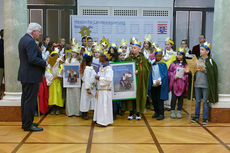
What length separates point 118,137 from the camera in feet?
13.6

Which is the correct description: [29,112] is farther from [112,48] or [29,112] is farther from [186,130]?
[186,130]

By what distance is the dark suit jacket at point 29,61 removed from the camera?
414cm

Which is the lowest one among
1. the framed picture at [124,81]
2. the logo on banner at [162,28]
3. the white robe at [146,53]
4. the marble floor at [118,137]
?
the marble floor at [118,137]

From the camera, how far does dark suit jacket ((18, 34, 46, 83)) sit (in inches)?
163

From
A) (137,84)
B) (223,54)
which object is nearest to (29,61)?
(137,84)

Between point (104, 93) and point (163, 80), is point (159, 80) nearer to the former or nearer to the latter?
point (163, 80)

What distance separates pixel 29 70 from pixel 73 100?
148 cm

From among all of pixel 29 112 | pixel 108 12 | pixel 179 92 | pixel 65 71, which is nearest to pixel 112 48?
pixel 65 71

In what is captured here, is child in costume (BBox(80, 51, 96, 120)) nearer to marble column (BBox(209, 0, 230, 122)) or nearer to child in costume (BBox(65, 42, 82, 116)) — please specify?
child in costume (BBox(65, 42, 82, 116))

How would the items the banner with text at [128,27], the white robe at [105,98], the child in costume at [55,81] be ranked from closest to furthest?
the white robe at [105,98]
the child in costume at [55,81]
the banner with text at [128,27]

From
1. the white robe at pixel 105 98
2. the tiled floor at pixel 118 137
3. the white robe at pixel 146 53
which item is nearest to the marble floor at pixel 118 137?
the tiled floor at pixel 118 137

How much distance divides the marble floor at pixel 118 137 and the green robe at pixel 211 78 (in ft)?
1.69

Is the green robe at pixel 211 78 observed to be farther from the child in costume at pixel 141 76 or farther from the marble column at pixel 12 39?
the marble column at pixel 12 39

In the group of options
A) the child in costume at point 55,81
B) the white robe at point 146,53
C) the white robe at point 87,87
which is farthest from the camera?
the white robe at point 146,53
